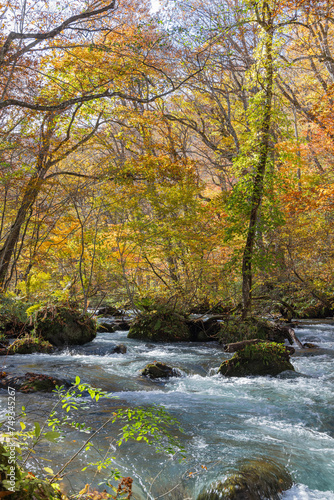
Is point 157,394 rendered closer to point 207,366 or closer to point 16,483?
point 207,366

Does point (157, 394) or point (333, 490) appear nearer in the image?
point (333, 490)

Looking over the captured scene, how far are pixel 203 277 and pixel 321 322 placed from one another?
535cm

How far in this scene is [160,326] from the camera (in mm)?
11125

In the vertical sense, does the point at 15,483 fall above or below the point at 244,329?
above

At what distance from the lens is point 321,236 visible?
11016 millimetres

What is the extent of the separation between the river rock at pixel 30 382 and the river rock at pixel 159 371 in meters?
1.72

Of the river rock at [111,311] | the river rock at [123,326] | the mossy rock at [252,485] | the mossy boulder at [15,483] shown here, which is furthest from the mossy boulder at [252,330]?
the mossy boulder at [15,483]

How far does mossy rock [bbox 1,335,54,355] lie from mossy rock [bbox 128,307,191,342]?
118 inches

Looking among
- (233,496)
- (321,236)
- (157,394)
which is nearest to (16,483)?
(233,496)

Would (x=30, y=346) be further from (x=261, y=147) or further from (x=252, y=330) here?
(x=261, y=147)

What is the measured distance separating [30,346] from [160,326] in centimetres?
403

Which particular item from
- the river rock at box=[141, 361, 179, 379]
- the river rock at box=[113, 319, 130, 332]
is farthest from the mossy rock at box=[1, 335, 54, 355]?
the river rock at box=[113, 319, 130, 332]

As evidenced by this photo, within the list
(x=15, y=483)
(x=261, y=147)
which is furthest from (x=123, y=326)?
(x=15, y=483)

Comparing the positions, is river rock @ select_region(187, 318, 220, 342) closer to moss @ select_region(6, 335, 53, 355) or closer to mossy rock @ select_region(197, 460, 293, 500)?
moss @ select_region(6, 335, 53, 355)
